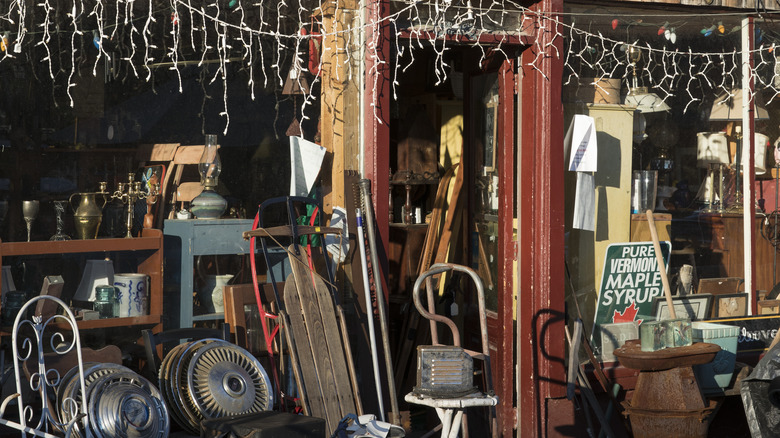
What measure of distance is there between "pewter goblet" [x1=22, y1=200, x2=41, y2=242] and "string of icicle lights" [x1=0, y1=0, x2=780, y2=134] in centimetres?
65

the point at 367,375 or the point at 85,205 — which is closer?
Answer: the point at 85,205

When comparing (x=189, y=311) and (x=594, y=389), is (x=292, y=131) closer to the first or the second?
(x=189, y=311)

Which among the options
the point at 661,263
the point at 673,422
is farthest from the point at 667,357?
the point at 661,263

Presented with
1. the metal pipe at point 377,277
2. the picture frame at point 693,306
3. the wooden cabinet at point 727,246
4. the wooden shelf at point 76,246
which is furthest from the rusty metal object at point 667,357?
the wooden shelf at point 76,246

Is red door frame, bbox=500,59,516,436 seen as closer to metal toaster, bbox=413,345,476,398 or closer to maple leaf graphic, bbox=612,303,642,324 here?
maple leaf graphic, bbox=612,303,642,324

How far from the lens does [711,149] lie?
7047mm

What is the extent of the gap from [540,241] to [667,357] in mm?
1172

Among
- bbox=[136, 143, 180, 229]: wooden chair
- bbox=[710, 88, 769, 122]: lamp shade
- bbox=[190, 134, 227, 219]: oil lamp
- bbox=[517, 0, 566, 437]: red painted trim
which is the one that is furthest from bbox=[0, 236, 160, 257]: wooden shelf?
bbox=[710, 88, 769, 122]: lamp shade

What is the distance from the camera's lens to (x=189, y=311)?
5609mm

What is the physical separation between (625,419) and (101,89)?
425 centimetres

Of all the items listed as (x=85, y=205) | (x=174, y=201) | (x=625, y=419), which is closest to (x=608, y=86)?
(x=625, y=419)

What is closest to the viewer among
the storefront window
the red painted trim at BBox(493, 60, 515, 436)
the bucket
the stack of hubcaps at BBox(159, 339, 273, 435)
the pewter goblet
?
the stack of hubcaps at BBox(159, 339, 273, 435)

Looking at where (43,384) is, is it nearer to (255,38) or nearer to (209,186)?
(209,186)

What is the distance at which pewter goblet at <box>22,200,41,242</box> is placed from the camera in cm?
516
